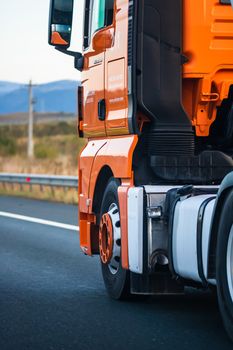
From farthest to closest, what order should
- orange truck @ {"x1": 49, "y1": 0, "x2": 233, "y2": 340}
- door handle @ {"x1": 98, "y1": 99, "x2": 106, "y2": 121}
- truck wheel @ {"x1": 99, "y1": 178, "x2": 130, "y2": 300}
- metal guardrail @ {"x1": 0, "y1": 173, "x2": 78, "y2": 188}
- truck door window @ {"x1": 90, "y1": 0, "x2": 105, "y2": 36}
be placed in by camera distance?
metal guardrail @ {"x1": 0, "y1": 173, "x2": 78, "y2": 188}
truck door window @ {"x1": 90, "y1": 0, "x2": 105, "y2": 36}
door handle @ {"x1": 98, "y1": 99, "x2": 106, "y2": 121}
truck wheel @ {"x1": 99, "y1": 178, "x2": 130, "y2": 300}
orange truck @ {"x1": 49, "y1": 0, "x2": 233, "y2": 340}

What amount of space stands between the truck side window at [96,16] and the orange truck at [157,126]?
3 cm

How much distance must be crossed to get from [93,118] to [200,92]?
132cm

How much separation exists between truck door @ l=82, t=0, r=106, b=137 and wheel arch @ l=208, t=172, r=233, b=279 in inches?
110

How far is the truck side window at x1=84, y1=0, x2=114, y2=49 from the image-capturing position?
9.48 meters

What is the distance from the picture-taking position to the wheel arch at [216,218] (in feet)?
21.5

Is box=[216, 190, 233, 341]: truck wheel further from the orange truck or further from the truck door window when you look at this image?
the truck door window

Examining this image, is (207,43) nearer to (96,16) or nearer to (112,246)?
(96,16)

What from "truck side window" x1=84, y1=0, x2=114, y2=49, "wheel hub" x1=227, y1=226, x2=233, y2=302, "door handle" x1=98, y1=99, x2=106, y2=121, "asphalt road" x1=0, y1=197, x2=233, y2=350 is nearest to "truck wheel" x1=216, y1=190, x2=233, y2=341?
"wheel hub" x1=227, y1=226, x2=233, y2=302

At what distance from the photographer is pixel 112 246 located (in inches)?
348

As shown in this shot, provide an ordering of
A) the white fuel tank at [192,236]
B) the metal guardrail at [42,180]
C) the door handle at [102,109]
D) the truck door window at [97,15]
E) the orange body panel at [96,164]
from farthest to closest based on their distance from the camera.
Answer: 1. the metal guardrail at [42,180]
2. the truck door window at [97,15]
3. the door handle at [102,109]
4. the orange body panel at [96,164]
5. the white fuel tank at [192,236]

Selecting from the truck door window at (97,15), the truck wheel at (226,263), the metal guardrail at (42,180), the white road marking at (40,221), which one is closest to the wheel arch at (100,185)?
the truck door window at (97,15)

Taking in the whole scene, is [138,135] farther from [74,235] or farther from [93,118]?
[74,235]

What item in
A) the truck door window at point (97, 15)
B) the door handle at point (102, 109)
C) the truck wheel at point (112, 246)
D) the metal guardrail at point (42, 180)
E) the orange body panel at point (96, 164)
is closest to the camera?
the orange body panel at point (96, 164)

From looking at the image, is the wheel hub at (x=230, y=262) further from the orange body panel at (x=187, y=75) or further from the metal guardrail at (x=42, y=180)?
the metal guardrail at (x=42, y=180)
